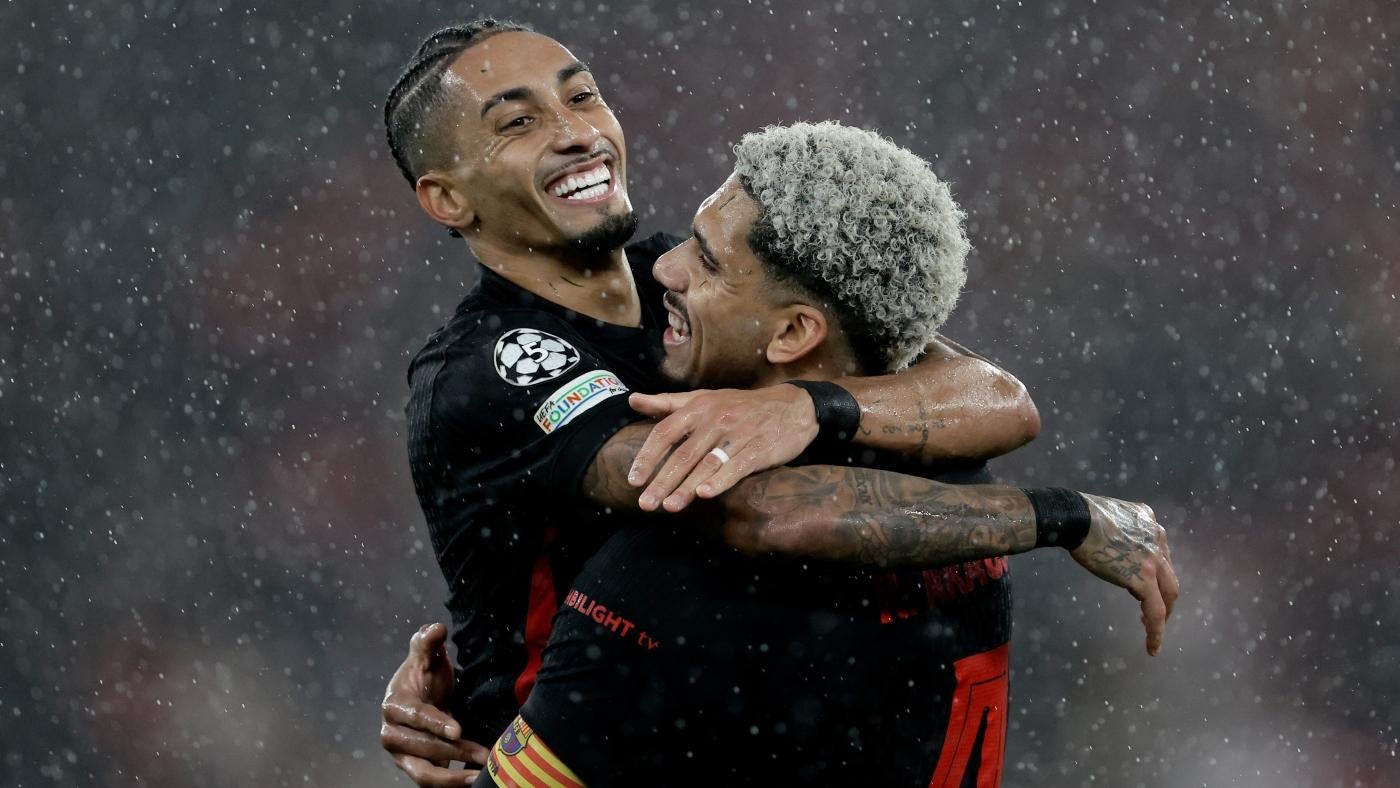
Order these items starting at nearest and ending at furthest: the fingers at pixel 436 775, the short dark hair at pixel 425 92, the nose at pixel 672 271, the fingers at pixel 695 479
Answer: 1. the fingers at pixel 695 479
2. the nose at pixel 672 271
3. the fingers at pixel 436 775
4. the short dark hair at pixel 425 92

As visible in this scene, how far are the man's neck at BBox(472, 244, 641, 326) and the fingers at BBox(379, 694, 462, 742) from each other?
3.10ft

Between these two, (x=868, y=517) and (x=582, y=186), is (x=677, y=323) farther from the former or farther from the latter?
(x=868, y=517)

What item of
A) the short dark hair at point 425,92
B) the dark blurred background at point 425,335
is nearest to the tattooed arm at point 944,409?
the short dark hair at point 425,92

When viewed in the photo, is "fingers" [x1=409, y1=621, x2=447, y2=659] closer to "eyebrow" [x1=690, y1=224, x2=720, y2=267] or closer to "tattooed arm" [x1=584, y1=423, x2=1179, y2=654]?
"tattooed arm" [x1=584, y1=423, x2=1179, y2=654]

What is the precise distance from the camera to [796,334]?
3.00 meters

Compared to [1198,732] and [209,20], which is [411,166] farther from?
[1198,732]

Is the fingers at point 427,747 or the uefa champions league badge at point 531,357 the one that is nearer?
the uefa champions league badge at point 531,357

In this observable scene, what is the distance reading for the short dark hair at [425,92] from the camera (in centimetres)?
366

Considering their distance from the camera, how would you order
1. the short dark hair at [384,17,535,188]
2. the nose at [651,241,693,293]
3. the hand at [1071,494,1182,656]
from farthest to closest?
the short dark hair at [384,17,535,188]
the nose at [651,241,693,293]
the hand at [1071,494,1182,656]

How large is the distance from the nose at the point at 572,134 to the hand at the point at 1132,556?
1379 mm

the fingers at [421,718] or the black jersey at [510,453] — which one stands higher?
the black jersey at [510,453]

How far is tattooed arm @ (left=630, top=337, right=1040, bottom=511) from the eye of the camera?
2.62 metres

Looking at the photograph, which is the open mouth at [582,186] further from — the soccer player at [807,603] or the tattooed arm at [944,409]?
the tattooed arm at [944,409]

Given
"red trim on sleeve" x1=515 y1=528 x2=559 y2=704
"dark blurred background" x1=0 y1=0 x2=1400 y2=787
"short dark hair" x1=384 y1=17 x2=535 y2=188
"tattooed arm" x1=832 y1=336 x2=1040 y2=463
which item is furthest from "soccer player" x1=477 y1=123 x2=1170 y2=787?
"dark blurred background" x1=0 y1=0 x2=1400 y2=787
